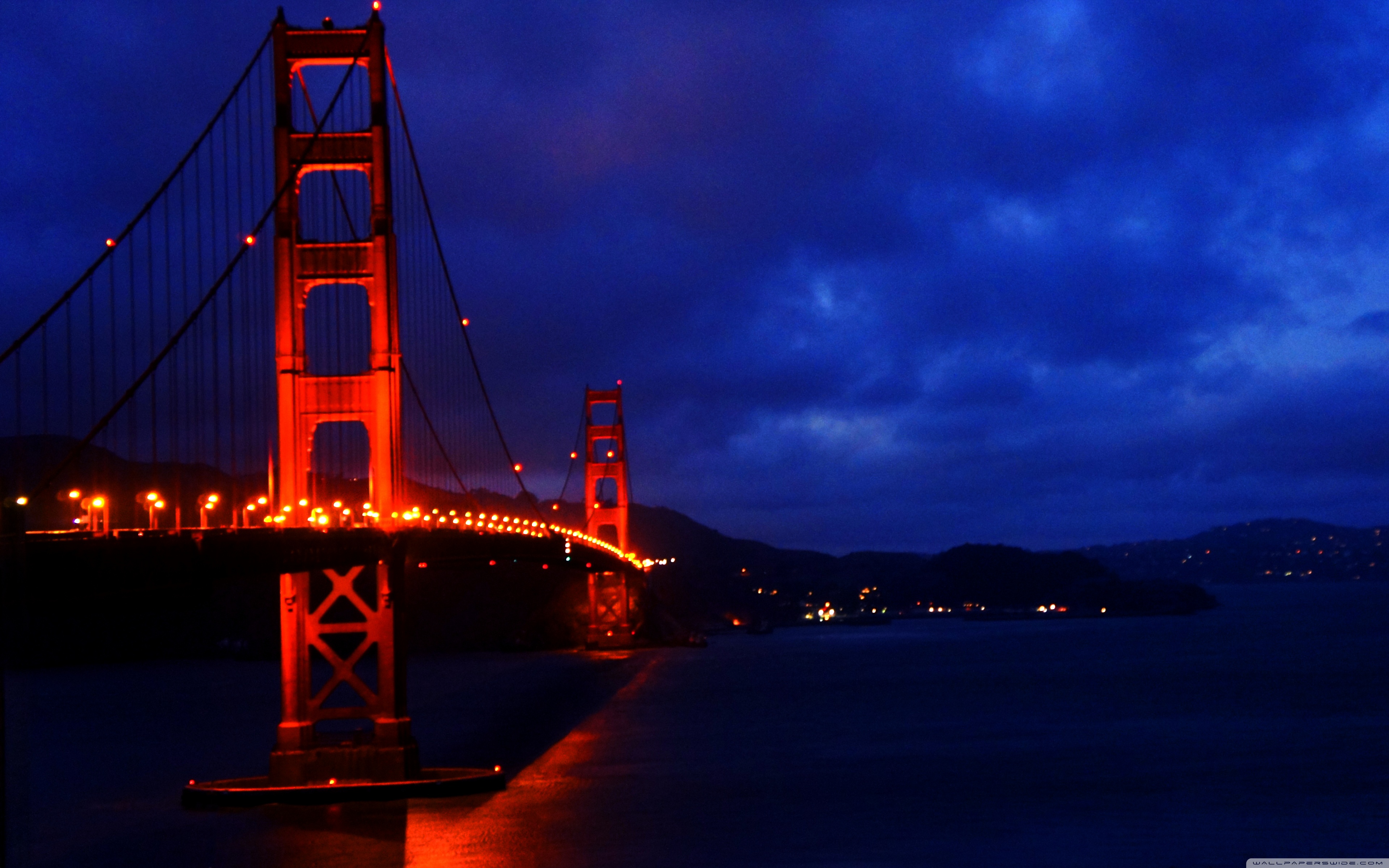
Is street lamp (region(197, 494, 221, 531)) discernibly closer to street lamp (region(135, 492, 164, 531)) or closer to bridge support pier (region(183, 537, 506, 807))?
street lamp (region(135, 492, 164, 531))

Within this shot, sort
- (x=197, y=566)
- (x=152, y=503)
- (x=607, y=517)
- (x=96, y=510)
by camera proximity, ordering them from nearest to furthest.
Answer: (x=197, y=566), (x=96, y=510), (x=152, y=503), (x=607, y=517)

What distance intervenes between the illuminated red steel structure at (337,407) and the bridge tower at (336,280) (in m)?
0.02

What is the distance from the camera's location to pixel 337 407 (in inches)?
923

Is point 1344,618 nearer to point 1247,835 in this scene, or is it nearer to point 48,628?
point 48,628

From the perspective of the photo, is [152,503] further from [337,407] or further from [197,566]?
[337,407]

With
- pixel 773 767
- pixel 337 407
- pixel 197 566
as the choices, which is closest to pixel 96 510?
pixel 197 566

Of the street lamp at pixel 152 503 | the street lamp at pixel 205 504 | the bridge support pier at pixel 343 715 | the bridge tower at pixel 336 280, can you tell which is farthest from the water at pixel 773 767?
the bridge tower at pixel 336 280

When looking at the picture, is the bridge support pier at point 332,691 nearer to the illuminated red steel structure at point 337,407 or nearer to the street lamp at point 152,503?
the illuminated red steel structure at point 337,407

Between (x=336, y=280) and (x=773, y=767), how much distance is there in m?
17.9

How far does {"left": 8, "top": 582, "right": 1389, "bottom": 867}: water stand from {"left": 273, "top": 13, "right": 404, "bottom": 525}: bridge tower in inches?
221

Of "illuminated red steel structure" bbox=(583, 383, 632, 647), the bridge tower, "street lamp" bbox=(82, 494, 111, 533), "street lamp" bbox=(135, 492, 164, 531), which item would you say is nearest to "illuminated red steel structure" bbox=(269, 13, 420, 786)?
the bridge tower

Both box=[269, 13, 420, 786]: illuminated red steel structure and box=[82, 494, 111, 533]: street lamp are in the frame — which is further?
box=[269, 13, 420, 786]: illuminated red steel structure

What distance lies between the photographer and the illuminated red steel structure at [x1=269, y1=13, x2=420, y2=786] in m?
23.2

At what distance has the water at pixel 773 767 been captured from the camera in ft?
77.3
